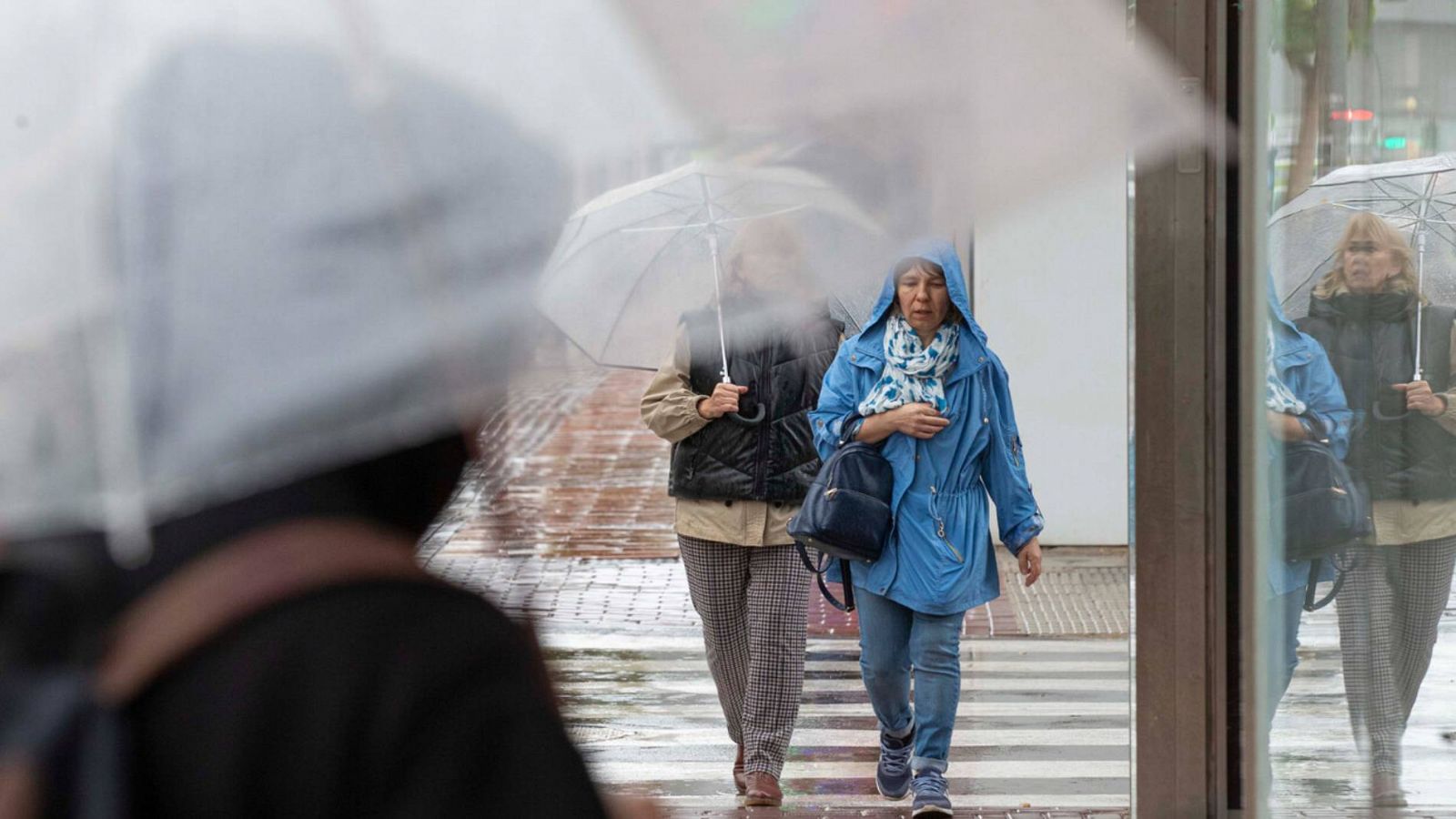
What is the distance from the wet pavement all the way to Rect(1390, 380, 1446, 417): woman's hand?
19.1 inches

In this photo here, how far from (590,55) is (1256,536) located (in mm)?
3192

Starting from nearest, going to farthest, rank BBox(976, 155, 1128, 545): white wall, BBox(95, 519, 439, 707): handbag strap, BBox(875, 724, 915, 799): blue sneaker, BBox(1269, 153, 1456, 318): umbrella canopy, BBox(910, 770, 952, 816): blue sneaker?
BBox(95, 519, 439, 707): handbag strap → BBox(1269, 153, 1456, 318): umbrella canopy → BBox(910, 770, 952, 816): blue sneaker → BBox(875, 724, 915, 799): blue sneaker → BBox(976, 155, 1128, 545): white wall

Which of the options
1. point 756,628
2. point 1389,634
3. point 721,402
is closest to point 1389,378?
point 1389,634

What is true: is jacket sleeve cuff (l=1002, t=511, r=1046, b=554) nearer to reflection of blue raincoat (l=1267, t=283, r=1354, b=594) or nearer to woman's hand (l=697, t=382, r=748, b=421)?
woman's hand (l=697, t=382, r=748, b=421)

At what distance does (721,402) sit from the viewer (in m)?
6.26

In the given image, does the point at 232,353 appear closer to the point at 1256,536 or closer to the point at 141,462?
the point at 141,462

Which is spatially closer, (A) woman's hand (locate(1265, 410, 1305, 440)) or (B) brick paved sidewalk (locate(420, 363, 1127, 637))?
(B) brick paved sidewalk (locate(420, 363, 1127, 637))

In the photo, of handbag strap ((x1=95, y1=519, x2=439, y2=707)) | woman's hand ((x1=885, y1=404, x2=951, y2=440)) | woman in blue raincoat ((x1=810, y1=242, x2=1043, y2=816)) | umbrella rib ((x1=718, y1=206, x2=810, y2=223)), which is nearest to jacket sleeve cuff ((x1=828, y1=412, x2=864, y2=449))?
woman in blue raincoat ((x1=810, y1=242, x2=1043, y2=816))

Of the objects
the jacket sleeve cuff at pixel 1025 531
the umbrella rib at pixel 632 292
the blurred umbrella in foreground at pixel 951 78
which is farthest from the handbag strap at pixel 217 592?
the jacket sleeve cuff at pixel 1025 531

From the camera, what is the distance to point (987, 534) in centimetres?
592

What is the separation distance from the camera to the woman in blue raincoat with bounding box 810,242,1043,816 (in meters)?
5.88

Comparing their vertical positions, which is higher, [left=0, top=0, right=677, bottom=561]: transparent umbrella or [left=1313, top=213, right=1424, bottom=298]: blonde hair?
[left=0, top=0, right=677, bottom=561]: transparent umbrella

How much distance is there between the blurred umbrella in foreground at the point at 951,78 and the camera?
1.48 m

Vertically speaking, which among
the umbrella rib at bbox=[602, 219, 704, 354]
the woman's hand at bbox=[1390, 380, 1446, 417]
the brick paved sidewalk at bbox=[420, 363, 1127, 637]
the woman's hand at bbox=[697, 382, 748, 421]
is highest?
the umbrella rib at bbox=[602, 219, 704, 354]
